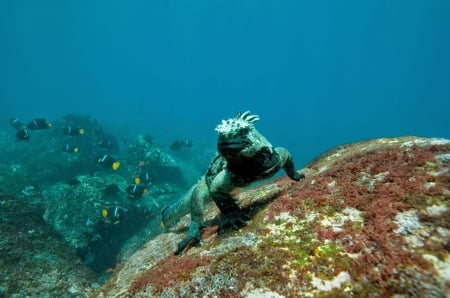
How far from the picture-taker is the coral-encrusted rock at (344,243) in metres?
2.53

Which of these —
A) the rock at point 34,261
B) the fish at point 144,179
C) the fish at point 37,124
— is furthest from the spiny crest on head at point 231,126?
the fish at point 37,124

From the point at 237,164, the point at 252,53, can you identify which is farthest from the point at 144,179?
the point at 252,53

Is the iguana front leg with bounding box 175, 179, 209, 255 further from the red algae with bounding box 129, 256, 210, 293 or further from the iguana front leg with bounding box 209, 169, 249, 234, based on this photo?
the red algae with bounding box 129, 256, 210, 293

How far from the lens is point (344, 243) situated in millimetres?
2912

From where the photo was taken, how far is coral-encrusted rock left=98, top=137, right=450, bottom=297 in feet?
8.29

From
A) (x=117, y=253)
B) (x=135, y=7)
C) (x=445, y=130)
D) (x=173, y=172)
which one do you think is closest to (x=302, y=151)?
(x=173, y=172)

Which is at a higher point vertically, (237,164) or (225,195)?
(237,164)

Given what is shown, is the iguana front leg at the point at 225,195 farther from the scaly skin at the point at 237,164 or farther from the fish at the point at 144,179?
the fish at the point at 144,179

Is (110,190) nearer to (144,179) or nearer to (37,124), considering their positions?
(144,179)

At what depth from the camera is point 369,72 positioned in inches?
6983

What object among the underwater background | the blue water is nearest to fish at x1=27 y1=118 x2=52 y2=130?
the underwater background

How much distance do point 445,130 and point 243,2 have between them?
126 metres

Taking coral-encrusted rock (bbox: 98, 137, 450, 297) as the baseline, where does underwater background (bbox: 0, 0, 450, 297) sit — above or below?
above

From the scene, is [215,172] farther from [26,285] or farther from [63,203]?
[63,203]
